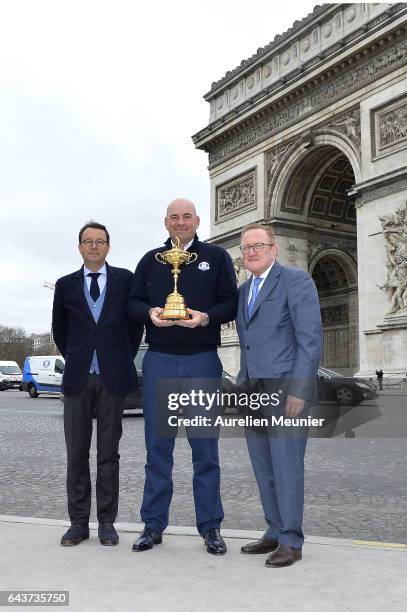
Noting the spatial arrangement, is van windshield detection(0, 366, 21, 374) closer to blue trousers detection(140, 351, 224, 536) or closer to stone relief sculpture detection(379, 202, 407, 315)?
stone relief sculpture detection(379, 202, 407, 315)

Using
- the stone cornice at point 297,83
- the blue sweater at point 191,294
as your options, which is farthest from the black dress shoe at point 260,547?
the stone cornice at point 297,83

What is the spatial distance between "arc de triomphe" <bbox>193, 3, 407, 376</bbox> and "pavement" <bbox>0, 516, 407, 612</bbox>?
17.6 meters

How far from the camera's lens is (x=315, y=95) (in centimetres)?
2511

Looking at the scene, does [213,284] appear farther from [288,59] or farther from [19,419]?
[288,59]

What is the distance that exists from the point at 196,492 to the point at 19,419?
11032mm

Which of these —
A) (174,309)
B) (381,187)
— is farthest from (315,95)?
(174,309)

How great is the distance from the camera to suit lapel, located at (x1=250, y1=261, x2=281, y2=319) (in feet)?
11.5

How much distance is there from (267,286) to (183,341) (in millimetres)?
539

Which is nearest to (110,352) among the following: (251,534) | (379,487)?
(251,534)

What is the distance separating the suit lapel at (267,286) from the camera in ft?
11.5

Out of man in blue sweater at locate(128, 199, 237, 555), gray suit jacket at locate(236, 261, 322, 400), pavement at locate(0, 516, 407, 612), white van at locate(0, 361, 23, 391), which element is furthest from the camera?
white van at locate(0, 361, 23, 391)

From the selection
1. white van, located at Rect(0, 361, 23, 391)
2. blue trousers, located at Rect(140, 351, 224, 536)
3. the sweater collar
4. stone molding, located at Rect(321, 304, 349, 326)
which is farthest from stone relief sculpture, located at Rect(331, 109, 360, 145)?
white van, located at Rect(0, 361, 23, 391)

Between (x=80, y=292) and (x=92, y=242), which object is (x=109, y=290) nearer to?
(x=80, y=292)

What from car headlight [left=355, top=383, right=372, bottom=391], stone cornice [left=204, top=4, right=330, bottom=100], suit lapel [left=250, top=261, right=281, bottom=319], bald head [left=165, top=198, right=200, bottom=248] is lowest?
car headlight [left=355, top=383, right=372, bottom=391]
